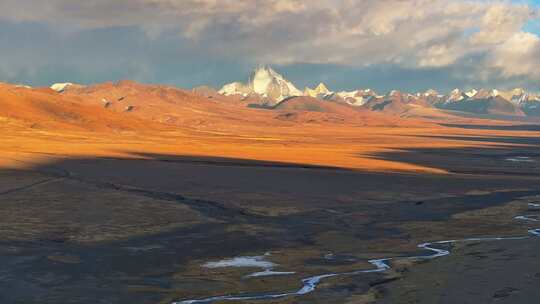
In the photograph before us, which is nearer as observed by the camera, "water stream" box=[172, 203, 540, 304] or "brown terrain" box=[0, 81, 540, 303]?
"water stream" box=[172, 203, 540, 304]

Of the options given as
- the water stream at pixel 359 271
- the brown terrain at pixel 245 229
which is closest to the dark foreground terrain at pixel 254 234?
the brown terrain at pixel 245 229

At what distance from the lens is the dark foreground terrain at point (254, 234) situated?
56.4ft

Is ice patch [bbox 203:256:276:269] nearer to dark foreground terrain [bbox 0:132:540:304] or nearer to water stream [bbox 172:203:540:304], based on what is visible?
water stream [bbox 172:203:540:304]

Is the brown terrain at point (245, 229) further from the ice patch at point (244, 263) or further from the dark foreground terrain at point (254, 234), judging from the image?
the ice patch at point (244, 263)

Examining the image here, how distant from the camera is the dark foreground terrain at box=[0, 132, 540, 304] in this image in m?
17.2

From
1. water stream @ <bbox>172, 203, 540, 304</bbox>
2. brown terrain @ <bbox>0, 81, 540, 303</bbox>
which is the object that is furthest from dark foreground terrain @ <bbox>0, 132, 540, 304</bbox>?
water stream @ <bbox>172, 203, 540, 304</bbox>

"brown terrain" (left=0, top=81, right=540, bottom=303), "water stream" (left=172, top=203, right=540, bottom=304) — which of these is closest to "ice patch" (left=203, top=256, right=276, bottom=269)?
"water stream" (left=172, top=203, right=540, bottom=304)

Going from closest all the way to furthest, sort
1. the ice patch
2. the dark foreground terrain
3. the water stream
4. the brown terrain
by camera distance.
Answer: the water stream → the dark foreground terrain → the brown terrain → the ice patch

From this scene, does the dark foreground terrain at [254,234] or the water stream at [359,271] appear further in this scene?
the dark foreground terrain at [254,234]

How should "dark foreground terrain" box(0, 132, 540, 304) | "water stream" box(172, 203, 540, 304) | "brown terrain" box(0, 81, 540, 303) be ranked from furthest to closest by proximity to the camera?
1. "brown terrain" box(0, 81, 540, 303)
2. "dark foreground terrain" box(0, 132, 540, 304)
3. "water stream" box(172, 203, 540, 304)

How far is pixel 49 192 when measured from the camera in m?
37.2

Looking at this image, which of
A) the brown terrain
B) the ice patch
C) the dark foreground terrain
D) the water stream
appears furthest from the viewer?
the ice patch

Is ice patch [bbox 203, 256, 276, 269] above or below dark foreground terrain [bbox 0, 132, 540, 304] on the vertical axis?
below

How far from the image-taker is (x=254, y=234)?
2639 cm
